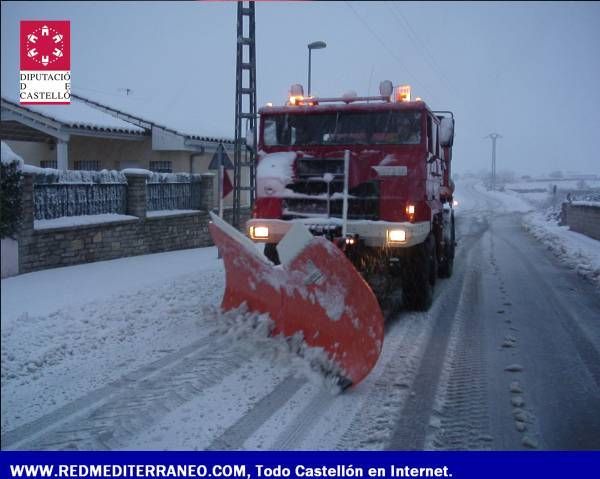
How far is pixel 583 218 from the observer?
24.3ft

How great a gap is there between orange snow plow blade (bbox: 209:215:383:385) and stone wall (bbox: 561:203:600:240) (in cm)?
276

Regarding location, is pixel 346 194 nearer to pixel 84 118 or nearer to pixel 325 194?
pixel 325 194

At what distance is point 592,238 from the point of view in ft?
25.6

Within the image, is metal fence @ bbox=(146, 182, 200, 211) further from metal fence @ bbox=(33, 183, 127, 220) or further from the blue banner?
the blue banner

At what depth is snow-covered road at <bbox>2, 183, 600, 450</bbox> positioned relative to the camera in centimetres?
397

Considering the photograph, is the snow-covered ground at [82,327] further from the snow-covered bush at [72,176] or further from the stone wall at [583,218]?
the stone wall at [583,218]

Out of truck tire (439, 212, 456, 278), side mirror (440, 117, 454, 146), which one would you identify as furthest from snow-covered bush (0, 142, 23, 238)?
truck tire (439, 212, 456, 278)

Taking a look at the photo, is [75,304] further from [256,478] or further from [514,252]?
[514,252]

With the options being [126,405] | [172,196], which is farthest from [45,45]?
[172,196]

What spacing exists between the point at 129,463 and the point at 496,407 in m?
2.58

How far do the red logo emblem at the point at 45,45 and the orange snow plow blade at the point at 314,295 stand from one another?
7.52 feet

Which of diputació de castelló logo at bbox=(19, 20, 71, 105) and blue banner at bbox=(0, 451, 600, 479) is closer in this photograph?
blue banner at bbox=(0, 451, 600, 479)

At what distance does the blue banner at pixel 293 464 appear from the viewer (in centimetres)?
339

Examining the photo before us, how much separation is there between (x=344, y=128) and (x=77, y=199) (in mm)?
5026
